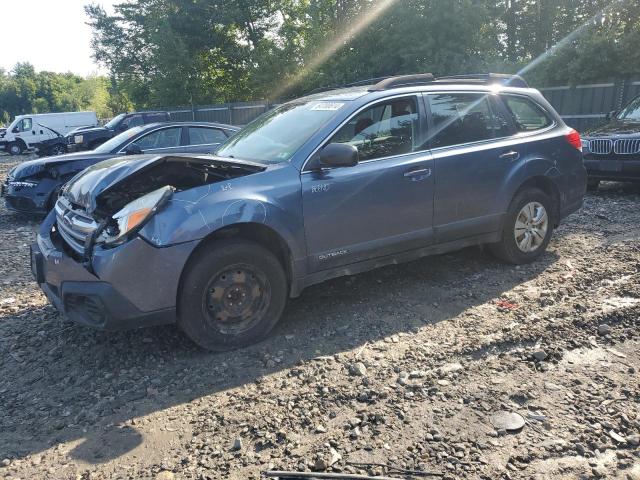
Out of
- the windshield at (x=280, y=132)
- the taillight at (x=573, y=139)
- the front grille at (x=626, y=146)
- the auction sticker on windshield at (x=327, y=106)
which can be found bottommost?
the front grille at (x=626, y=146)

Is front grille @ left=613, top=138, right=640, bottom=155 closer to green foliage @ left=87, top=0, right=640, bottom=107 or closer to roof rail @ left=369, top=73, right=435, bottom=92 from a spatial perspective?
roof rail @ left=369, top=73, right=435, bottom=92

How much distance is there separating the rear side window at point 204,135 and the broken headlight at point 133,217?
6.34 metres

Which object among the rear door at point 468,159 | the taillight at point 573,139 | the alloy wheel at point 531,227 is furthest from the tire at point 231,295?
the taillight at point 573,139

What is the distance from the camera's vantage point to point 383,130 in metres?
4.34

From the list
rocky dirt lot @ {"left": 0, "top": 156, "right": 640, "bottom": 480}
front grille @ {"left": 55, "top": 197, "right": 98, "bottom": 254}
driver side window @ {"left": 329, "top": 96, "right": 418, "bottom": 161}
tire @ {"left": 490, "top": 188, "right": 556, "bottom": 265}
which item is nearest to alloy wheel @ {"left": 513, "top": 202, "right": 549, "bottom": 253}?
tire @ {"left": 490, "top": 188, "right": 556, "bottom": 265}

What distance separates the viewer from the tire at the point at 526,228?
509cm

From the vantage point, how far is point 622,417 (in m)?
2.78

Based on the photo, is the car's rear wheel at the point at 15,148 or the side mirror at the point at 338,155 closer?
the side mirror at the point at 338,155

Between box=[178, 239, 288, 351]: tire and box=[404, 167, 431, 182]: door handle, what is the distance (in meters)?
1.39

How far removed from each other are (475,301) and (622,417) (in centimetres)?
179

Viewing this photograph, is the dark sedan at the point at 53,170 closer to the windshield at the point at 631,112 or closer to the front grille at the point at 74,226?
the front grille at the point at 74,226

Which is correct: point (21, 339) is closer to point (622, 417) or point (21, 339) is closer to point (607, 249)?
point (622, 417)

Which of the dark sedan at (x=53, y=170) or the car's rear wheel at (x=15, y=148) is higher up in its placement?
the dark sedan at (x=53, y=170)

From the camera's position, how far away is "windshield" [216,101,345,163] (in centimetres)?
411
